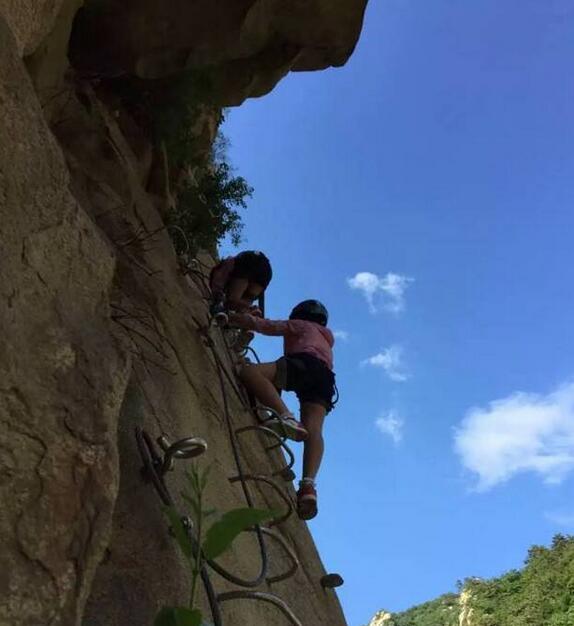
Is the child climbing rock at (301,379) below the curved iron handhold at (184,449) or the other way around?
the other way around

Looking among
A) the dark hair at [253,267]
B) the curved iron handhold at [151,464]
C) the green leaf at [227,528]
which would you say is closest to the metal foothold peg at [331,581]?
the curved iron handhold at [151,464]

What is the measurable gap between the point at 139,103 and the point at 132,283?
3.02m

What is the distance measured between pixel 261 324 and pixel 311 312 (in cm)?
53

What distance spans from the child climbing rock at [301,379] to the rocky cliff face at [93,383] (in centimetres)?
19

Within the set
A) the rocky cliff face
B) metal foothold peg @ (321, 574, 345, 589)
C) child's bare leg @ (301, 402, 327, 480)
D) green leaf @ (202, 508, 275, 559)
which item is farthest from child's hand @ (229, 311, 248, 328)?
green leaf @ (202, 508, 275, 559)

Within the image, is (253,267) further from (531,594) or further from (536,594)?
Result: (531,594)

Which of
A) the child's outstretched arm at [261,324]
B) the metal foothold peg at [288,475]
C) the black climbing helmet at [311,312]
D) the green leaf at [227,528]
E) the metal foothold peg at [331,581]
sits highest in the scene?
the black climbing helmet at [311,312]

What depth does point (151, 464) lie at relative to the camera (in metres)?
2.41

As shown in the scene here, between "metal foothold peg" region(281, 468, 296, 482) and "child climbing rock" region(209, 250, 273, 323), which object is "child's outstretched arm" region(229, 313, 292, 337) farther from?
"metal foothold peg" region(281, 468, 296, 482)

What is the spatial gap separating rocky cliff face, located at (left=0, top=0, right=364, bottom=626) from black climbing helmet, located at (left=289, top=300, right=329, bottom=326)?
66 centimetres

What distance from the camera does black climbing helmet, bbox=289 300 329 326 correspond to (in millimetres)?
5684

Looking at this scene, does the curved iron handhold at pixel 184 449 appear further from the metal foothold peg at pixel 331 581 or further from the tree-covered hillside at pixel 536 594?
the tree-covered hillside at pixel 536 594

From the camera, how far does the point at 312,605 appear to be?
392cm

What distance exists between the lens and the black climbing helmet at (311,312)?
18.6 feet
